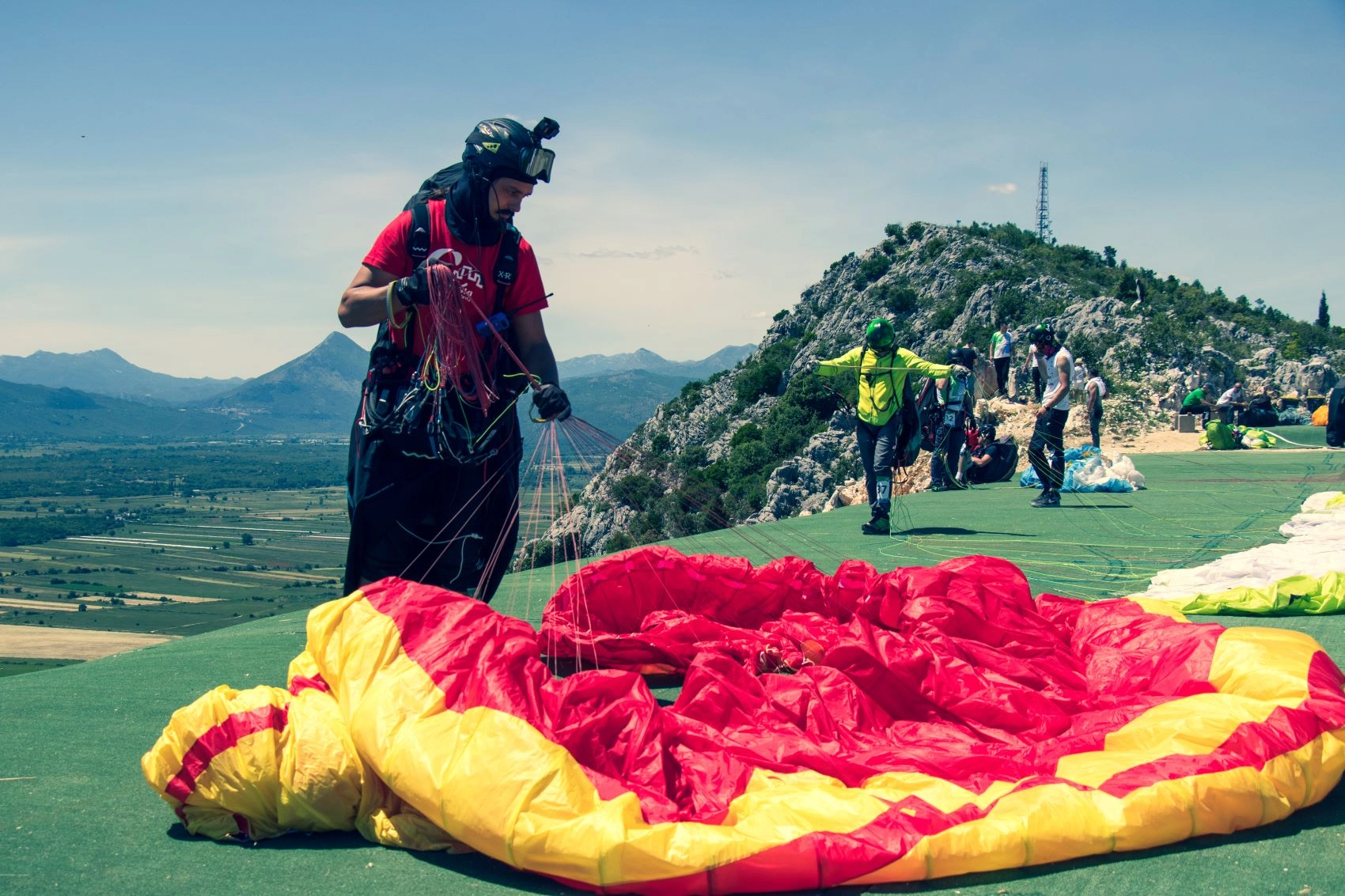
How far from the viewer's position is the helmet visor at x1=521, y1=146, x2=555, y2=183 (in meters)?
3.06

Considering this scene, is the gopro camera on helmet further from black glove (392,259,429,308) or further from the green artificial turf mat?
the green artificial turf mat

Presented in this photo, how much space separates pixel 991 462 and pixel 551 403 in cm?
934

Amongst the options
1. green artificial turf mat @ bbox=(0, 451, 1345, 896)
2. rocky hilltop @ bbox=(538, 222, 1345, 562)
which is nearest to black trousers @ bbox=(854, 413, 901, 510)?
green artificial turf mat @ bbox=(0, 451, 1345, 896)

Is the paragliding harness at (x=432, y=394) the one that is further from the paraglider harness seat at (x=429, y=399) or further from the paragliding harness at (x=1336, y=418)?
the paragliding harness at (x=1336, y=418)

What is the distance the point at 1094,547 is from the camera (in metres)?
6.38

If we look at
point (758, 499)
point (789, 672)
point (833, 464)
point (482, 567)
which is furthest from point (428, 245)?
point (758, 499)

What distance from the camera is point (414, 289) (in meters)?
2.94

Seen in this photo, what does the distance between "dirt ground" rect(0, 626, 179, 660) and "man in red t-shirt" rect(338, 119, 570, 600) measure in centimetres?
2169

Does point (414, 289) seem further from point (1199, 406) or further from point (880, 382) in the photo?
point (1199, 406)

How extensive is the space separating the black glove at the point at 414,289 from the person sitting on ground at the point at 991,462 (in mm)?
9470

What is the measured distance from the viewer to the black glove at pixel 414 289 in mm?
2934

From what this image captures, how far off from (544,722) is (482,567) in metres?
1.14

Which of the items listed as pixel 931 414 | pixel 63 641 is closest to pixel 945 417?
pixel 931 414

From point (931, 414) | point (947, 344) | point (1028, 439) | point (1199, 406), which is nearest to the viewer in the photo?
point (931, 414)
